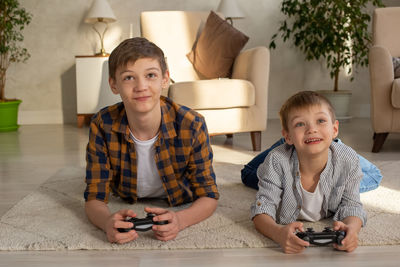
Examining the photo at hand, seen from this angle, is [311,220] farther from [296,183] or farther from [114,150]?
[114,150]

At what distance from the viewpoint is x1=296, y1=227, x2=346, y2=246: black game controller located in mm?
1180

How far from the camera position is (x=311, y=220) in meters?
1.44

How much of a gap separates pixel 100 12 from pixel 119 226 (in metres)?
3.26

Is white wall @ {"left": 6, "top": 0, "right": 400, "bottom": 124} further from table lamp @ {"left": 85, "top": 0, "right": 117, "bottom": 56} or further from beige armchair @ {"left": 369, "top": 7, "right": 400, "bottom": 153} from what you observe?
beige armchair @ {"left": 369, "top": 7, "right": 400, "bottom": 153}

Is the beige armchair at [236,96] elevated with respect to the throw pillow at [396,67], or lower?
lower

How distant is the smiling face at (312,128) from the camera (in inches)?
50.9

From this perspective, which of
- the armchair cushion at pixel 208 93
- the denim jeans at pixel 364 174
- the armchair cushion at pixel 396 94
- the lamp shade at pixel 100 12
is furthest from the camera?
the lamp shade at pixel 100 12

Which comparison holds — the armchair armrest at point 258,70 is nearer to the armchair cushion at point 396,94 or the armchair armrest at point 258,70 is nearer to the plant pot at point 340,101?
the armchair cushion at point 396,94

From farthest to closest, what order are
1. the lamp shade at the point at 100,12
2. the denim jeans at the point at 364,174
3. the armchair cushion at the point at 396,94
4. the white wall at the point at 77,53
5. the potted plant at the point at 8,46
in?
the white wall at the point at 77,53 → the lamp shade at the point at 100,12 → the potted plant at the point at 8,46 → the armchair cushion at the point at 396,94 → the denim jeans at the point at 364,174

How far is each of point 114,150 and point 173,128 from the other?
0.66 ft

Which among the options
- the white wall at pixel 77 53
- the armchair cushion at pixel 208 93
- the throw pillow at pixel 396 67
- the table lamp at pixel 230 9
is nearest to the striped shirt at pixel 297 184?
the armchair cushion at pixel 208 93

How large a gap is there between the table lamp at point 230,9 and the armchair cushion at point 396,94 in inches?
76.9

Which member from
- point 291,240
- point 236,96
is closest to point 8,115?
point 236,96

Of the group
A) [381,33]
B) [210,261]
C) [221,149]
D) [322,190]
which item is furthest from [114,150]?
[381,33]
